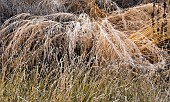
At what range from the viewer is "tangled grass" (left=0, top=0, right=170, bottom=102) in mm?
3262

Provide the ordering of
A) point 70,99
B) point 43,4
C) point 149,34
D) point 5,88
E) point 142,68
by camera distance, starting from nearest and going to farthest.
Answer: point 70,99
point 5,88
point 142,68
point 149,34
point 43,4

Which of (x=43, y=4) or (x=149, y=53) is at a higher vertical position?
(x=43, y=4)

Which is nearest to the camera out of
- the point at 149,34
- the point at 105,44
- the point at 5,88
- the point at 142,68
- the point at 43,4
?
the point at 5,88

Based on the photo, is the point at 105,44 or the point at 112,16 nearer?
the point at 105,44

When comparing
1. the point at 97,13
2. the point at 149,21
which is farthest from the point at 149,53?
the point at 97,13

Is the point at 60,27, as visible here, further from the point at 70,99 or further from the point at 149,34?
the point at 70,99

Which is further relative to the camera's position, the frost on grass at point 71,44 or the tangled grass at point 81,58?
the frost on grass at point 71,44

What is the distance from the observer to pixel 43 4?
509cm

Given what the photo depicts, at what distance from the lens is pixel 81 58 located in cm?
355

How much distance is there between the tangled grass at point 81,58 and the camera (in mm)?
3262

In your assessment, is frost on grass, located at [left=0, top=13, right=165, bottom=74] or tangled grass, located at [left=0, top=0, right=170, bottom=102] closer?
tangled grass, located at [left=0, top=0, right=170, bottom=102]

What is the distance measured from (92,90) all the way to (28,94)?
483mm

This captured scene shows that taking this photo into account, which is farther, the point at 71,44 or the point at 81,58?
the point at 71,44

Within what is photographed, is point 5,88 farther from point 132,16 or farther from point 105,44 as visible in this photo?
point 132,16
